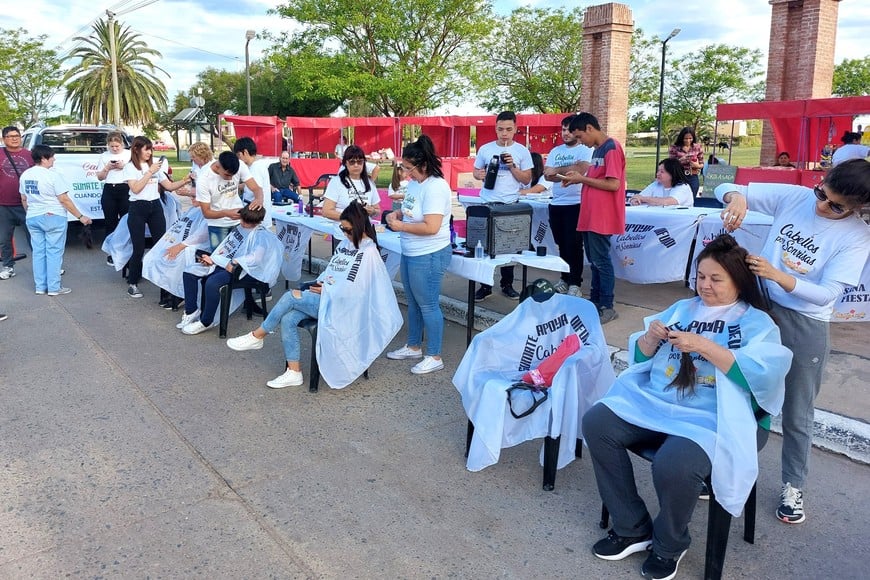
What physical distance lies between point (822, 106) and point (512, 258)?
1183 cm

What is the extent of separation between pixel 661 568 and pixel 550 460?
0.85m

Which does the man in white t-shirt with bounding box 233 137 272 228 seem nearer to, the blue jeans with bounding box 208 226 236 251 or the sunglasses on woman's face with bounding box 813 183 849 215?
the blue jeans with bounding box 208 226 236 251

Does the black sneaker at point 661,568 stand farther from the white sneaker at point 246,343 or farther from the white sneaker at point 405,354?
the white sneaker at point 246,343

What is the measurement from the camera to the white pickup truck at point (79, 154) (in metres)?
10.3

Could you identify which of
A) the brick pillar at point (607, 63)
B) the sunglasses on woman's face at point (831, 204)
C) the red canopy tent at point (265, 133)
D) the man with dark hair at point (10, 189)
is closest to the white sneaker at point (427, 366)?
the sunglasses on woman's face at point (831, 204)

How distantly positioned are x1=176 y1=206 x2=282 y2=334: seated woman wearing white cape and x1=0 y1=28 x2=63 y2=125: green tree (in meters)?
37.6

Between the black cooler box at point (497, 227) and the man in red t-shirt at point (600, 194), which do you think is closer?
the black cooler box at point (497, 227)

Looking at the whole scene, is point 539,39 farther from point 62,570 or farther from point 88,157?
point 62,570

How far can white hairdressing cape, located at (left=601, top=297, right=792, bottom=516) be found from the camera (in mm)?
2617

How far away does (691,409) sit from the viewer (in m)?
2.88

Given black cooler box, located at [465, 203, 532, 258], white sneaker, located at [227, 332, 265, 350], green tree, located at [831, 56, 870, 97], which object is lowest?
white sneaker, located at [227, 332, 265, 350]

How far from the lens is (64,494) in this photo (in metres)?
3.47

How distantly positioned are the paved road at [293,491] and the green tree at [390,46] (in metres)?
23.1

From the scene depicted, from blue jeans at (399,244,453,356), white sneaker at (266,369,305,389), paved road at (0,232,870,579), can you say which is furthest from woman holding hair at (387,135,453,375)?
white sneaker at (266,369,305,389)
